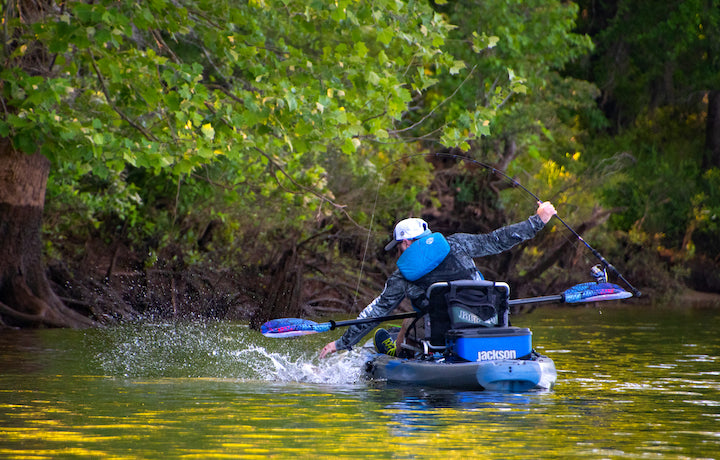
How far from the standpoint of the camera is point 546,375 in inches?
426

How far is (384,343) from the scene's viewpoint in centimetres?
1248

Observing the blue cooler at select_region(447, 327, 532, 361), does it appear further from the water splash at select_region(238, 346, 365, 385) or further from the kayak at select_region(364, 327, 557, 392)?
the water splash at select_region(238, 346, 365, 385)

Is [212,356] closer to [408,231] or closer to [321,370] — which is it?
[321,370]

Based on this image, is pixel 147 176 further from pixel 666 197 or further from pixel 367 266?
pixel 666 197

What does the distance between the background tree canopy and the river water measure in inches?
95.1

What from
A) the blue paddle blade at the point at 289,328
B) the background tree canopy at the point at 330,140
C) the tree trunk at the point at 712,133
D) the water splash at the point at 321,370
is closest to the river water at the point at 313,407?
the water splash at the point at 321,370

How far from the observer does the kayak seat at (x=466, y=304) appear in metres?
10.7

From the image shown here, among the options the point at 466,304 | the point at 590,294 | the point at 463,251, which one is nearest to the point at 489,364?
the point at 466,304

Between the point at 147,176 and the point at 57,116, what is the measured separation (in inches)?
341

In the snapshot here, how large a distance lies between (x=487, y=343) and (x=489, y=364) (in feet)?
0.65

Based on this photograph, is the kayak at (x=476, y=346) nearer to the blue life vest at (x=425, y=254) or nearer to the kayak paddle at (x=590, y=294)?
the blue life vest at (x=425, y=254)

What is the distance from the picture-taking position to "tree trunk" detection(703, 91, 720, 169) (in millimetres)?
34156

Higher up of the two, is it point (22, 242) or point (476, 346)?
point (22, 242)

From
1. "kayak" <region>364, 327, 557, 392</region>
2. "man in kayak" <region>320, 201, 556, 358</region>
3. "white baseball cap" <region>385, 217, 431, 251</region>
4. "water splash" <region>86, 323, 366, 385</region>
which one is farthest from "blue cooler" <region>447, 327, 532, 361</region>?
"water splash" <region>86, 323, 366, 385</region>
